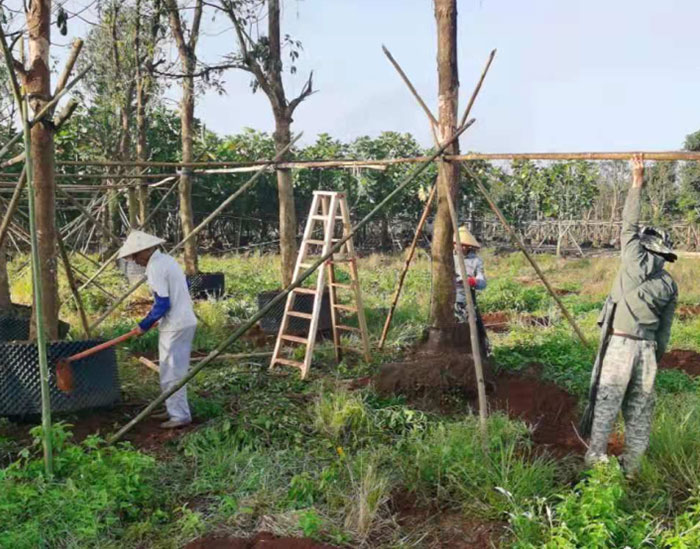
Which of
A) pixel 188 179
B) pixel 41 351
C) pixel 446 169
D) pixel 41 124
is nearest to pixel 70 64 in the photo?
pixel 41 124

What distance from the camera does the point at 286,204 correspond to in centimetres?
855

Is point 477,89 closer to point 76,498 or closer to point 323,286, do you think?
point 323,286

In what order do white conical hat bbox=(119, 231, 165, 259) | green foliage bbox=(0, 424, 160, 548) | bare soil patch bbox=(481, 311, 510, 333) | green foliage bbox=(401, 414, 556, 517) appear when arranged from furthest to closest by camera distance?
1. bare soil patch bbox=(481, 311, 510, 333)
2. white conical hat bbox=(119, 231, 165, 259)
3. green foliage bbox=(401, 414, 556, 517)
4. green foliage bbox=(0, 424, 160, 548)

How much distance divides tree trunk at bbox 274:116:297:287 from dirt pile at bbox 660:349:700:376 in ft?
14.9

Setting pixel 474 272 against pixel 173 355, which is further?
pixel 474 272

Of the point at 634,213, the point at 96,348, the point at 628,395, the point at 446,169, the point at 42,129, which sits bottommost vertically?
the point at 628,395

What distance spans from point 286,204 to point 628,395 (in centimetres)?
514

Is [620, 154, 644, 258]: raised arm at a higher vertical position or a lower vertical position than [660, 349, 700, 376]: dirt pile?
higher

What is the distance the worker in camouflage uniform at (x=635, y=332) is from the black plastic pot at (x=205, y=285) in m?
7.21

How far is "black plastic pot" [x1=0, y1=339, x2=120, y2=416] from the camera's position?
4.99 m

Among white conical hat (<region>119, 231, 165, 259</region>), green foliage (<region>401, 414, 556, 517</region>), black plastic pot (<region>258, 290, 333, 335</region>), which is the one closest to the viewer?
green foliage (<region>401, 414, 556, 517</region>)

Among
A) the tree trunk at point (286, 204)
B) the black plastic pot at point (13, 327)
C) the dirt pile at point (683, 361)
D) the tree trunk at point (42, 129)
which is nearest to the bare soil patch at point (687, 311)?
the dirt pile at point (683, 361)

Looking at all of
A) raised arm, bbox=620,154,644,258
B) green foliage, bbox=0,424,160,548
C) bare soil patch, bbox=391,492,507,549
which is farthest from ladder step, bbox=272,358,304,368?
raised arm, bbox=620,154,644,258

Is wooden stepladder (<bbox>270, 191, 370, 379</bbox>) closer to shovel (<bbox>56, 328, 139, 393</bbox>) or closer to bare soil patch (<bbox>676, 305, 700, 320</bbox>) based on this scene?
shovel (<bbox>56, 328, 139, 393</bbox>)
